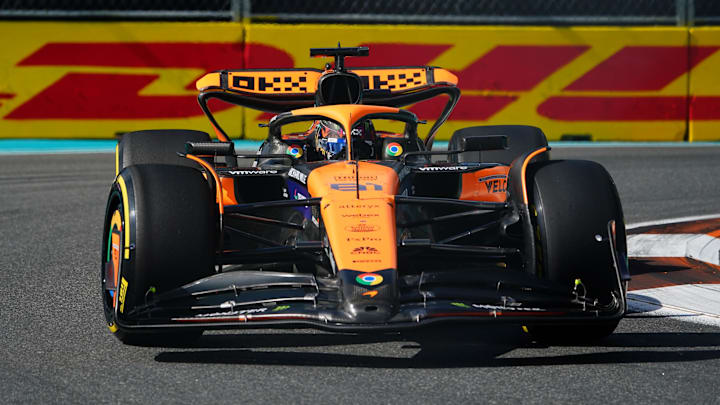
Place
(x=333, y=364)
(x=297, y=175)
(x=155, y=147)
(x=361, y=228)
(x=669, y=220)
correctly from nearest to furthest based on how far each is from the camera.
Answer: (x=333, y=364), (x=361, y=228), (x=297, y=175), (x=155, y=147), (x=669, y=220)

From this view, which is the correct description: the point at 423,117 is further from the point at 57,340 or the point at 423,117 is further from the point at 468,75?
the point at 57,340

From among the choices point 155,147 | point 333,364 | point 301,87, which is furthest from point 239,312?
point 301,87

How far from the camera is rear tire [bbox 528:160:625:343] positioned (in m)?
4.66

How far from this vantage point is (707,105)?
43.1 feet

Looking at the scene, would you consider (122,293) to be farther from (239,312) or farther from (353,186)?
(353,186)

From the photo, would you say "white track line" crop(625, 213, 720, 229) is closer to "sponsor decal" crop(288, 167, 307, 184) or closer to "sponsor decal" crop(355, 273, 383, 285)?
"sponsor decal" crop(288, 167, 307, 184)

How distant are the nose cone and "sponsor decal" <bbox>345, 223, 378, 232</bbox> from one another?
284mm

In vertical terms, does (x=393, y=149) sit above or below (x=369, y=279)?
above

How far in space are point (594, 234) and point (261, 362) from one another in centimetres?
147

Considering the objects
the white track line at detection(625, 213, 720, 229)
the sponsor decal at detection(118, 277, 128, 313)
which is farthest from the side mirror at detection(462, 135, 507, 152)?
the white track line at detection(625, 213, 720, 229)

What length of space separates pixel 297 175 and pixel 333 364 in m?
1.29

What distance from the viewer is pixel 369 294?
A: 168 inches

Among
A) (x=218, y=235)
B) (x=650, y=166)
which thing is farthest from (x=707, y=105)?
(x=218, y=235)

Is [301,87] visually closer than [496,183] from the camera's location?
No
